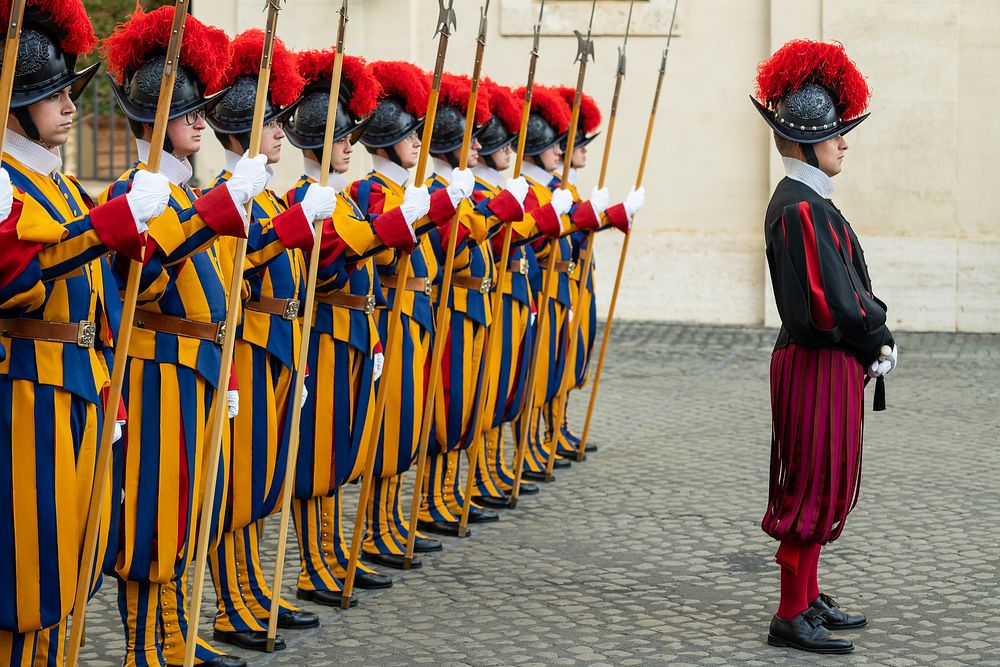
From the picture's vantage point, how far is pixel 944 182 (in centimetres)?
1399

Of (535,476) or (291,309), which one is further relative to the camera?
(535,476)

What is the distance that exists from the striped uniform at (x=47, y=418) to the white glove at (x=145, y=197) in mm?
34

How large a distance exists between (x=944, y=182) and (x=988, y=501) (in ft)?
24.4

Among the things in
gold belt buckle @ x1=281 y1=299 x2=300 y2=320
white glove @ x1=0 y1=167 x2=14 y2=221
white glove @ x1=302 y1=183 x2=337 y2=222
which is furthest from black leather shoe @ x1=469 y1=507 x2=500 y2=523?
white glove @ x1=0 y1=167 x2=14 y2=221

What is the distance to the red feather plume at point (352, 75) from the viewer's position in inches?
218

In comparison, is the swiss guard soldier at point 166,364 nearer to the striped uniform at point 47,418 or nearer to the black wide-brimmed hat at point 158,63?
the black wide-brimmed hat at point 158,63

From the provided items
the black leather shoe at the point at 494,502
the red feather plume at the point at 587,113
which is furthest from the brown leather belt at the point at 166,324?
the red feather plume at the point at 587,113

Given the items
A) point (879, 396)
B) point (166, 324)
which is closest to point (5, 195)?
point (166, 324)

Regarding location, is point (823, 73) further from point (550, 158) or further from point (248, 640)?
point (550, 158)

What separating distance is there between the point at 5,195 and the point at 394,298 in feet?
7.67

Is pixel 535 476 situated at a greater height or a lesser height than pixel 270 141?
lesser

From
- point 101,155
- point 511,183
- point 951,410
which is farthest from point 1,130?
point 101,155

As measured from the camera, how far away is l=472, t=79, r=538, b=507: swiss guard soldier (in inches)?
277

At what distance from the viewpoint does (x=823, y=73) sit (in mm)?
4945
